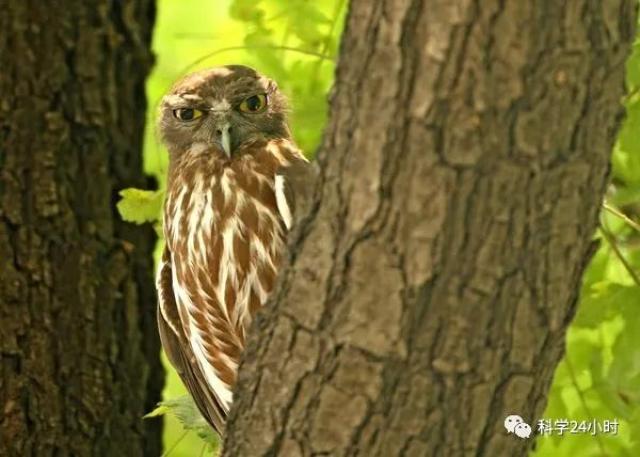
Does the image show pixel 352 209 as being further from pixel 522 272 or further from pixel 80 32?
pixel 80 32

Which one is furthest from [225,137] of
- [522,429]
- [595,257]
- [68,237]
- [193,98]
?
[522,429]

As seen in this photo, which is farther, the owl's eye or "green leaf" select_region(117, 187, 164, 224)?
the owl's eye

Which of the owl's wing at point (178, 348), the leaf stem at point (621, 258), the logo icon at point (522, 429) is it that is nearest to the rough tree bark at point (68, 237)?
the owl's wing at point (178, 348)

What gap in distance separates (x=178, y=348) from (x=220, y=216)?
55 cm

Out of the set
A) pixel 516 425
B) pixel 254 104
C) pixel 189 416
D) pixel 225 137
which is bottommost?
pixel 189 416

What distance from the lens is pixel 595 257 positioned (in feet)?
11.1

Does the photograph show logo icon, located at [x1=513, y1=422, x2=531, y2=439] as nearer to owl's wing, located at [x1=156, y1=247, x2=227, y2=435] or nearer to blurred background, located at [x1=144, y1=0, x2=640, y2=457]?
blurred background, located at [x1=144, y1=0, x2=640, y2=457]

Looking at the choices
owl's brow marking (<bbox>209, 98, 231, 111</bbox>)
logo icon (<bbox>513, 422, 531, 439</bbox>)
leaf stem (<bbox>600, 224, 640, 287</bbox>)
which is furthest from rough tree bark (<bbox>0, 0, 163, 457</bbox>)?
logo icon (<bbox>513, 422, 531, 439</bbox>)

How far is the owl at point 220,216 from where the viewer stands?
11.8ft

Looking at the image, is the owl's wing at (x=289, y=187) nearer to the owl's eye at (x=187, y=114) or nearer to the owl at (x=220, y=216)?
the owl at (x=220, y=216)

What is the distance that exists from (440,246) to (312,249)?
29 cm

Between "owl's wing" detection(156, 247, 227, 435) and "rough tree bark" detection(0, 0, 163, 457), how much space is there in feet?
0.68

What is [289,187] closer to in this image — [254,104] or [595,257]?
[254,104]

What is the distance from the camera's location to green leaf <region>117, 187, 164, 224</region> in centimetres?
355
